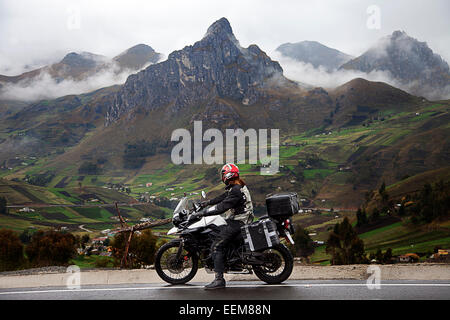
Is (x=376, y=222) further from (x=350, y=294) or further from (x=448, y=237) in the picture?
(x=350, y=294)

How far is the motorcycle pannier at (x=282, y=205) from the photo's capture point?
29.8ft

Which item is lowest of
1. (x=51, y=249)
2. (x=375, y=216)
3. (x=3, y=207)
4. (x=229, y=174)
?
(x=51, y=249)

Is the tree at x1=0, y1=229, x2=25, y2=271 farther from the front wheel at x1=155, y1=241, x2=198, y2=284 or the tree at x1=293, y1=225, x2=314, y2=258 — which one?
the front wheel at x1=155, y1=241, x2=198, y2=284

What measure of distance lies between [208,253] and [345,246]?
78903 mm

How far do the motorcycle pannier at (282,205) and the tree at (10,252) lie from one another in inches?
2885

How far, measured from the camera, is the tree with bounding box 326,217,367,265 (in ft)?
249

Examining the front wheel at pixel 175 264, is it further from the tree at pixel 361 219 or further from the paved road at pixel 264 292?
the tree at pixel 361 219

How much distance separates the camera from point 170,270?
1007cm

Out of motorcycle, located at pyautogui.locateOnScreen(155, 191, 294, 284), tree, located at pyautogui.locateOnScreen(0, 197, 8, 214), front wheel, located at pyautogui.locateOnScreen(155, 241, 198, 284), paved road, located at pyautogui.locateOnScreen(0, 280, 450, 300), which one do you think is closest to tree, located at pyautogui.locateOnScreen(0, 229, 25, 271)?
paved road, located at pyautogui.locateOnScreen(0, 280, 450, 300)

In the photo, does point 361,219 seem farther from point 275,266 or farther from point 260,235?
point 260,235

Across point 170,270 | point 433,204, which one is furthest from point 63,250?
point 433,204

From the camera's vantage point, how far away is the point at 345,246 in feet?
272

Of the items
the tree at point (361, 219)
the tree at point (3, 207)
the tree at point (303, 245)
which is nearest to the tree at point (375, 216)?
the tree at point (361, 219)

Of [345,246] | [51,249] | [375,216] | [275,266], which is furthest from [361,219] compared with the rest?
[275,266]
